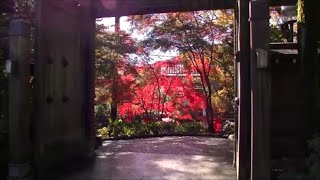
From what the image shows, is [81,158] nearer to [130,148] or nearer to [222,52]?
[130,148]

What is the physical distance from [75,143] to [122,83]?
5.48 meters

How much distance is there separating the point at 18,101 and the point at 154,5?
3.66 meters

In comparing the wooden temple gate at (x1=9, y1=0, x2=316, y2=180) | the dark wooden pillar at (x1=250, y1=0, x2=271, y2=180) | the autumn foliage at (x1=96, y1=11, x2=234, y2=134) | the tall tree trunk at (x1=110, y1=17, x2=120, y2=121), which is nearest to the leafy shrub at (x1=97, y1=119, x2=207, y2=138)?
the tall tree trunk at (x1=110, y1=17, x2=120, y2=121)

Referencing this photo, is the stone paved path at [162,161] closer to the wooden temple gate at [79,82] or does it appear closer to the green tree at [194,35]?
the wooden temple gate at [79,82]

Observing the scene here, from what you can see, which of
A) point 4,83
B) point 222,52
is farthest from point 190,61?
point 4,83

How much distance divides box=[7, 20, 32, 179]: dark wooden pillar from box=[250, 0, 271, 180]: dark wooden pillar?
3.23m

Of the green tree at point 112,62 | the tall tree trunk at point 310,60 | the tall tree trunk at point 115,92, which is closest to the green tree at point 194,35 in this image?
the tall tree trunk at point 115,92

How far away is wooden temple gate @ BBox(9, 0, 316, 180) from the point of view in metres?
4.91

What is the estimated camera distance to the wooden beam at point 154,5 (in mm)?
7879

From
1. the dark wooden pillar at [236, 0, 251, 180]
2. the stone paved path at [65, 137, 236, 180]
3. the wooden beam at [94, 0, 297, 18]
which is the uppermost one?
the wooden beam at [94, 0, 297, 18]

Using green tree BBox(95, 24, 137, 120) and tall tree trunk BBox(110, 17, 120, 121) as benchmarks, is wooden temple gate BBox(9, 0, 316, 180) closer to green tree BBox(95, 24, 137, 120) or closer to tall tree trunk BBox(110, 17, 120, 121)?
green tree BBox(95, 24, 137, 120)

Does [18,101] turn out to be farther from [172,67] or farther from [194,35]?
[172,67]

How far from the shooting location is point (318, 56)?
18.6ft

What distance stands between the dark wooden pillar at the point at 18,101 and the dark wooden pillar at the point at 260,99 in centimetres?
323
